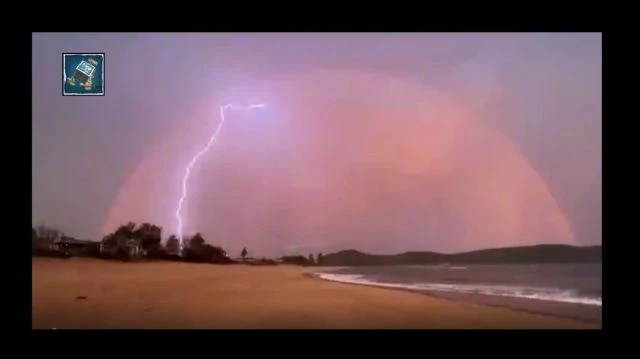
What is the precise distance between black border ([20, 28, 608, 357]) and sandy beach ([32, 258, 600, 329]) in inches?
1.4

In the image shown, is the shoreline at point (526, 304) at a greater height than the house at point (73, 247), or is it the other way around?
the house at point (73, 247)

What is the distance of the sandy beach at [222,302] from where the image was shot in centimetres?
297

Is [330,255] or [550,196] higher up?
[550,196]

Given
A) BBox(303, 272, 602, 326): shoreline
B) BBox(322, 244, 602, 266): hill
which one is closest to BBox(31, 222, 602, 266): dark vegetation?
BBox(322, 244, 602, 266): hill

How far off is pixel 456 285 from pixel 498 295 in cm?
20

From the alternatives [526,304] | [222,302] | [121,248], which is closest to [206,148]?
[121,248]

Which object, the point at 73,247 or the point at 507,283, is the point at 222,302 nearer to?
the point at 73,247

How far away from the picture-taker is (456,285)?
118 inches

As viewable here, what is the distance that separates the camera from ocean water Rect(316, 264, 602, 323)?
2945 millimetres
